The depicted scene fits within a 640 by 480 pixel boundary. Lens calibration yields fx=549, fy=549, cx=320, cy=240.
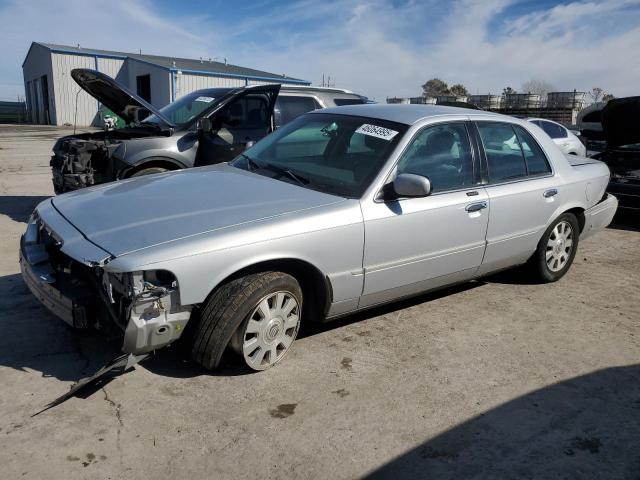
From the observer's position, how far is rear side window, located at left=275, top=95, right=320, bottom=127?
7520 mm

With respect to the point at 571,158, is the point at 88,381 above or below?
below

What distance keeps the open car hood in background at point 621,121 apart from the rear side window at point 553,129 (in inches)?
160

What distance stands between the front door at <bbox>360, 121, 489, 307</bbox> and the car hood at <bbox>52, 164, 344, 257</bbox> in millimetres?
473

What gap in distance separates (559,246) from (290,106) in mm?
4072

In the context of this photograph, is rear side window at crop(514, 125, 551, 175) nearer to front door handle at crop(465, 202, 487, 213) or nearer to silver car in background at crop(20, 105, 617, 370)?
silver car in background at crop(20, 105, 617, 370)

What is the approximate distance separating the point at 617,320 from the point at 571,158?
199 centimetres

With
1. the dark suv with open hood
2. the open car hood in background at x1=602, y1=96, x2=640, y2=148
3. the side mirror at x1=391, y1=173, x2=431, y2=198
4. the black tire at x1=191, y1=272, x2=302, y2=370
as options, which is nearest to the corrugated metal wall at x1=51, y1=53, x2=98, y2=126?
the dark suv with open hood

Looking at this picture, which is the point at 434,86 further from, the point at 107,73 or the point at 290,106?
the point at 290,106

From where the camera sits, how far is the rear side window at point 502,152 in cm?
451

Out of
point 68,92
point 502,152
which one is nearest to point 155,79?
point 68,92

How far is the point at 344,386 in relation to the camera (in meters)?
3.38

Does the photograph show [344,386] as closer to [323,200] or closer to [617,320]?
[323,200]

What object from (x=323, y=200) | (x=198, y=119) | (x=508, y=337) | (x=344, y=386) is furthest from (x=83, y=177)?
(x=508, y=337)

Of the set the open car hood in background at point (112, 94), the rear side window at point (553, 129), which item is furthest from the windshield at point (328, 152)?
the rear side window at point (553, 129)
